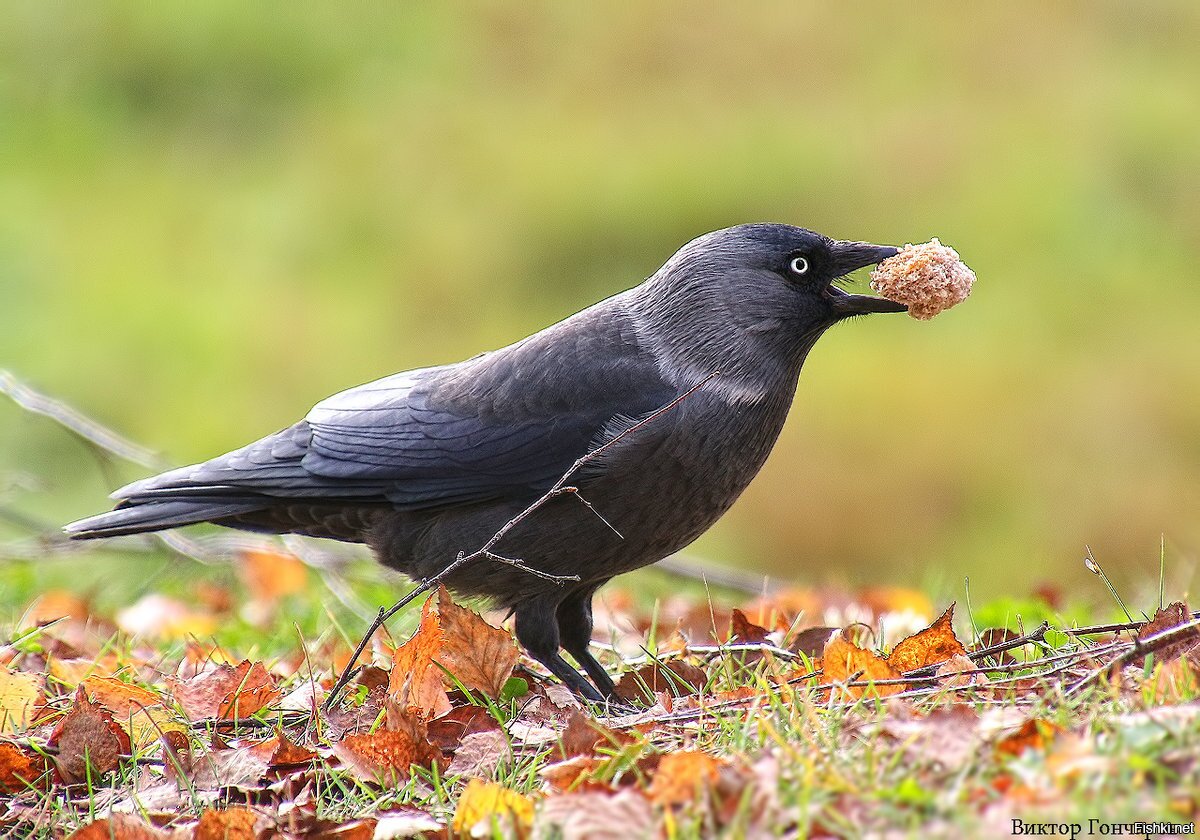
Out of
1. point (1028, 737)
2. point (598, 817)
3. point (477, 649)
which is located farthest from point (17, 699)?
point (1028, 737)

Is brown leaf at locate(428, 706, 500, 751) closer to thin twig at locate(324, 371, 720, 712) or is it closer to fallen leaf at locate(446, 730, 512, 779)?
fallen leaf at locate(446, 730, 512, 779)

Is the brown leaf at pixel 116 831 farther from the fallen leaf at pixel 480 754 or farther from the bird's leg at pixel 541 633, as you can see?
the bird's leg at pixel 541 633

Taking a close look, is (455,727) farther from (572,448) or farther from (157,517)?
(157,517)

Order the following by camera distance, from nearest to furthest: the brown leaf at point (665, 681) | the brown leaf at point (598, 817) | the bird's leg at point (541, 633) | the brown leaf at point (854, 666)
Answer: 1. the brown leaf at point (598, 817)
2. the brown leaf at point (854, 666)
3. the brown leaf at point (665, 681)
4. the bird's leg at point (541, 633)

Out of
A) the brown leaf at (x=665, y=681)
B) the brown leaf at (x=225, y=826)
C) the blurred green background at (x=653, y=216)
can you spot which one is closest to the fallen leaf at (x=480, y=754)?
the brown leaf at (x=225, y=826)

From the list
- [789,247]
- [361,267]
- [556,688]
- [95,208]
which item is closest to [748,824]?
[556,688]

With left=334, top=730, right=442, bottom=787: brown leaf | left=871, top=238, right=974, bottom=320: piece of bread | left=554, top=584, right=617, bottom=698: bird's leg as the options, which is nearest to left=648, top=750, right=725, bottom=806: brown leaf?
left=334, top=730, right=442, bottom=787: brown leaf

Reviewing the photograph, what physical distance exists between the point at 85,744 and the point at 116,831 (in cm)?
52

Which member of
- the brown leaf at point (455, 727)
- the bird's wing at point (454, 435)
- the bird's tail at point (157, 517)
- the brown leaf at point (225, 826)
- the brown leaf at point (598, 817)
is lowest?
the brown leaf at point (455, 727)

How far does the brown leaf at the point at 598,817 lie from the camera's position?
7.75 ft

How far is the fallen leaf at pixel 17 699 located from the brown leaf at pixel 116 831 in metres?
0.82

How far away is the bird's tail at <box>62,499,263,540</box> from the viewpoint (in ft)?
14.2

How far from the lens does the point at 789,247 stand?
4133 mm

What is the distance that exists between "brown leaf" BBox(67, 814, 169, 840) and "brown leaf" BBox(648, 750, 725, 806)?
99 cm
